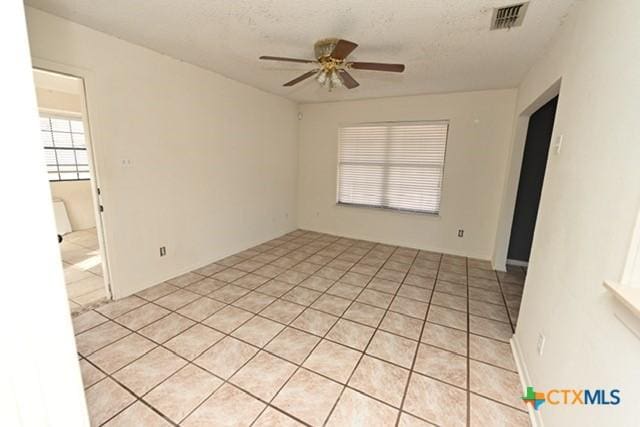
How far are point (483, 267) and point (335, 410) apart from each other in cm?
323

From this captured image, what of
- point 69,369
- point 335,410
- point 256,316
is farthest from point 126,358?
point 335,410

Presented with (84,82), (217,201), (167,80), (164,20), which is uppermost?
(164,20)

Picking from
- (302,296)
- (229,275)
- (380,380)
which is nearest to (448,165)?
(302,296)

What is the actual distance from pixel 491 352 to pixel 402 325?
686 mm

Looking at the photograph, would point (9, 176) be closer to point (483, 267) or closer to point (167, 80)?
point (167, 80)

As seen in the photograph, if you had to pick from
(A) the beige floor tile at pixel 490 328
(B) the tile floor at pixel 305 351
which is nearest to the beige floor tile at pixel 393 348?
(B) the tile floor at pixel 305 351

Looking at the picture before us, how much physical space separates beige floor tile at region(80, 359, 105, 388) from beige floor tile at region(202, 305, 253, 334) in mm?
762

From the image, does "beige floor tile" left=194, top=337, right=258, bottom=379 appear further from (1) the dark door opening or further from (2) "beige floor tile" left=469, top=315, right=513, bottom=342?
(1) the dark door opening

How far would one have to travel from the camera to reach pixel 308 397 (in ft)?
5.49

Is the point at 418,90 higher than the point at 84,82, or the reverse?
the point at 418,90

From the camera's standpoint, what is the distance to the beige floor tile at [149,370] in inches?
68.4

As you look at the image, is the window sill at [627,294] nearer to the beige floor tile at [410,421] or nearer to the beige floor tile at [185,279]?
the beige floor tile at [410,421]

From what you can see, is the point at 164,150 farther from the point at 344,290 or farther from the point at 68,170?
the point at 68,170

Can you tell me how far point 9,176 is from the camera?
78cm
